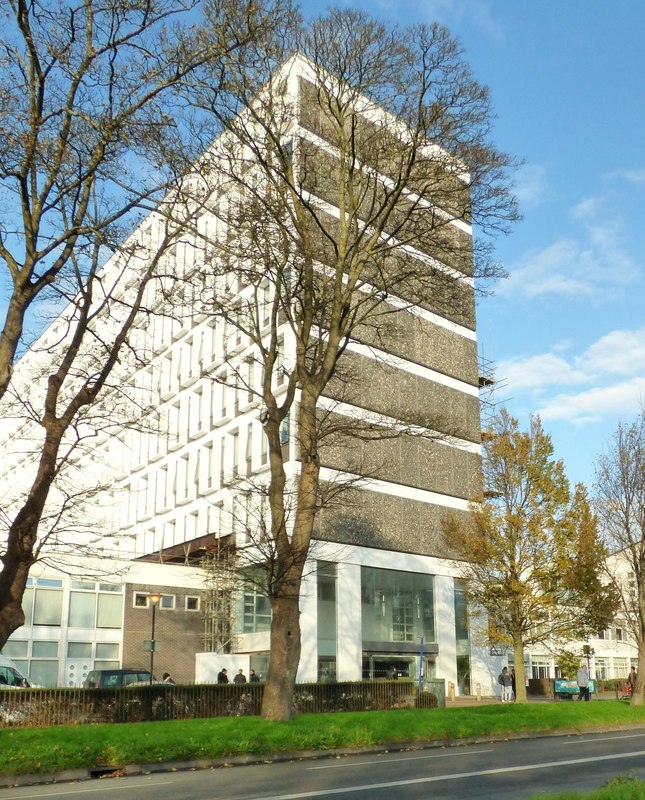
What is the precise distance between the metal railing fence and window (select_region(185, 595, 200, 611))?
61.5 feet

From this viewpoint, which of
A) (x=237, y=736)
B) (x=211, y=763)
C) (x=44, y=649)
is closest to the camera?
(x=211, y=763)

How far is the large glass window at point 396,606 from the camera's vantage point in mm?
44625

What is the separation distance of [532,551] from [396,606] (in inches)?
558

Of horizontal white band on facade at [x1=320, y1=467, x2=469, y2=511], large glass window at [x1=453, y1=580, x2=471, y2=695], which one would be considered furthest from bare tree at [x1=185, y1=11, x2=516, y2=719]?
large glass window at [x1=453, y1=580, x2=471, y2=695]

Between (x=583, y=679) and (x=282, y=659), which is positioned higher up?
(x=282, y=659)

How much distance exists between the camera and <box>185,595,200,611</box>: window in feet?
153

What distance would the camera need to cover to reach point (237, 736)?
17.2m

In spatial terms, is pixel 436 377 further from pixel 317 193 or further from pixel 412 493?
pixel 317 193

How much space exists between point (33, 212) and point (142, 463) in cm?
4611

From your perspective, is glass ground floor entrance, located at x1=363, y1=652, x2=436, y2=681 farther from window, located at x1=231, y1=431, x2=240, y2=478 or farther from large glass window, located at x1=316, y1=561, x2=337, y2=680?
window, located at x1=231, y1=431, x2=240, y2=478

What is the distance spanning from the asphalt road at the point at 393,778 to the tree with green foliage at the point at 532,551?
1453 cm

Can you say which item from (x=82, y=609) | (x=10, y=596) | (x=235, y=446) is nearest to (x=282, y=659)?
(x=10, y=596)

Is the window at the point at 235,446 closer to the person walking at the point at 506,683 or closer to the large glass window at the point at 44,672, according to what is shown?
the large glass window at the point at 44,672

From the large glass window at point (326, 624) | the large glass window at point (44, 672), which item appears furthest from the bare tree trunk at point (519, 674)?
the large glass window at point (44, 672)
